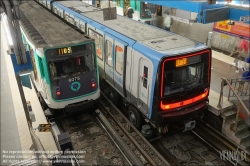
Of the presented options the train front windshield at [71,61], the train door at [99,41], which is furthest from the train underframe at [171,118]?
the train front windshield at [71,61]

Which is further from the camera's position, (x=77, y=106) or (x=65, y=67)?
(x=77, y=106)

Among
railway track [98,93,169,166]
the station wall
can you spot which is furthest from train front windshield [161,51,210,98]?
the station wall

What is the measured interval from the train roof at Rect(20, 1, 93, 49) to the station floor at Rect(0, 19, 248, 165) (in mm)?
2397

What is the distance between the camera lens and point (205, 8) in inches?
291

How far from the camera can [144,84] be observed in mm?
6555

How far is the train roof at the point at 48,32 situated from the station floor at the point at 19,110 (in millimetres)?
2397

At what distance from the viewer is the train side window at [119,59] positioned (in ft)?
24.7

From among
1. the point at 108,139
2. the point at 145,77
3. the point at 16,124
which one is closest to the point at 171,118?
the point at 145,77

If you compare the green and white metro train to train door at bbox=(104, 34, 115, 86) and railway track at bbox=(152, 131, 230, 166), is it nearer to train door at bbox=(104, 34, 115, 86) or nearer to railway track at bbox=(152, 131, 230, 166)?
train door at bbox=(104, 34, 115, 86)

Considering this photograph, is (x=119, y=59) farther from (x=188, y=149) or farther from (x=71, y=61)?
(x=188, y=149)

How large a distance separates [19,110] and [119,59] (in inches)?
161

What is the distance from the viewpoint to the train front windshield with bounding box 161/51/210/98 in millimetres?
5996

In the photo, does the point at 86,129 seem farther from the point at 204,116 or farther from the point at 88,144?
the point at 204,116

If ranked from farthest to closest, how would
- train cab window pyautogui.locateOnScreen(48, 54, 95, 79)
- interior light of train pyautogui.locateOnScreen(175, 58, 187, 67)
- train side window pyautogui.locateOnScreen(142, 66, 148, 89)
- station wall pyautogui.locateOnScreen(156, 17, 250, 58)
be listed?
1. station wall pyautogui.locateOnScreen(156, 17, 250, 58)
2. train cab window pyautogui.locateOnScreen(48, 54, 95, 79)
3. train side window pyautogui.locateOnScreen(142, 66, 148, 89)
4. interior light of train pyautogui.locateOnScreen(175, 58, 187, 67)
